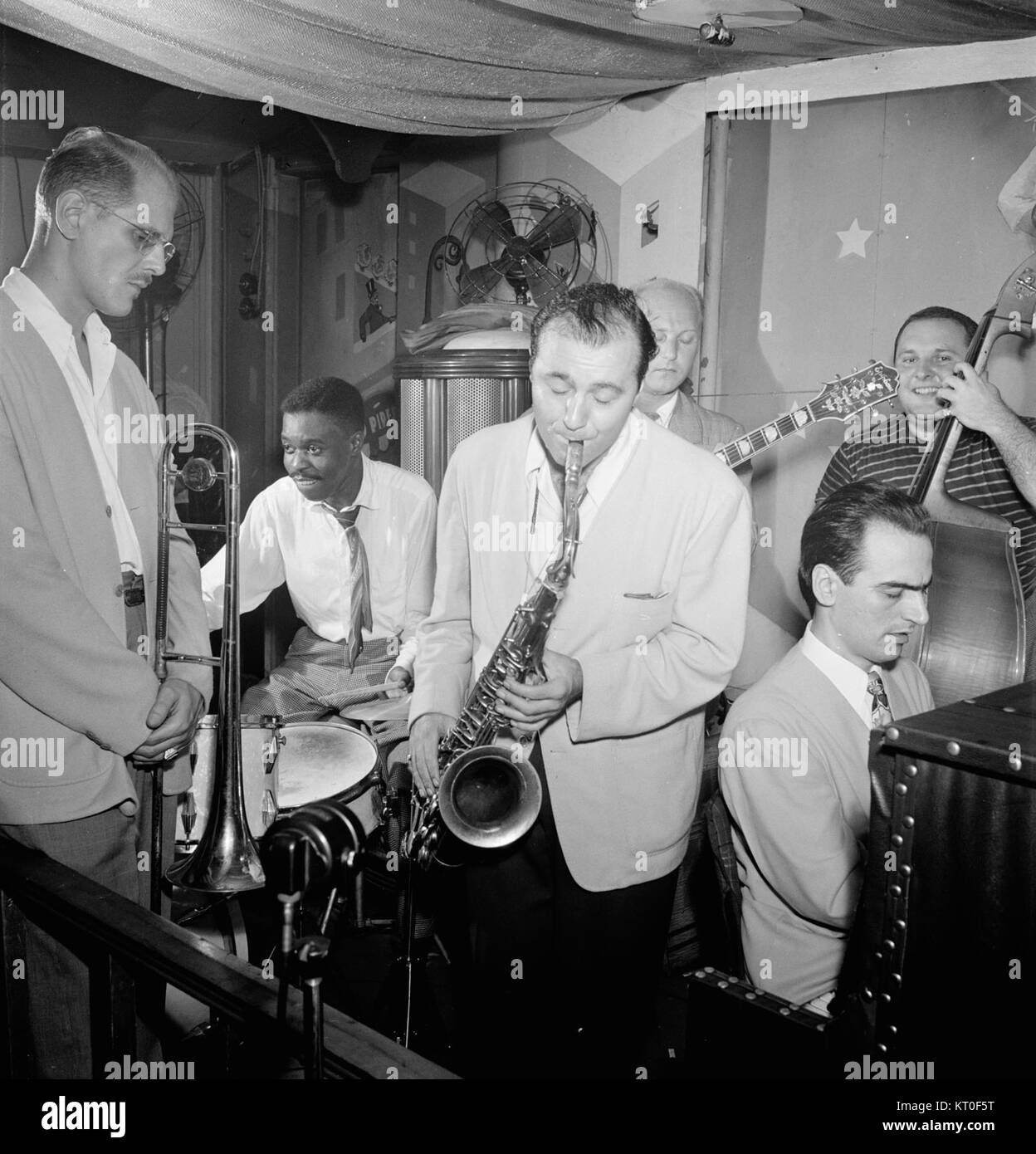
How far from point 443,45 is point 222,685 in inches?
66.8

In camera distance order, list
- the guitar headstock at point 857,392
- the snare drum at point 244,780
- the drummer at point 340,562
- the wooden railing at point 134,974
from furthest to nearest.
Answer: the guitar headstock at point 857,392 → the drummer at point 340,562 → the snare drum at point 244,780 → the wooden railing at point 134,974

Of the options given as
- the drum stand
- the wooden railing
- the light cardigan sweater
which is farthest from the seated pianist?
the drum stand

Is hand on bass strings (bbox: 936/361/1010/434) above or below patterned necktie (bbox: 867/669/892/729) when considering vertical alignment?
above

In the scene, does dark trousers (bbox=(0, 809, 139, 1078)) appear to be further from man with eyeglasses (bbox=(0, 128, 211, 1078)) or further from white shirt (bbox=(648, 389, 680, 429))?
white shirt (bbox=(648, 389, 680, 429))

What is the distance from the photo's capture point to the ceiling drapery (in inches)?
92.0

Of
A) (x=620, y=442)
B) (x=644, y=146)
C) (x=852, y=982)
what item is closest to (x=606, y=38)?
(x=644, y=146)

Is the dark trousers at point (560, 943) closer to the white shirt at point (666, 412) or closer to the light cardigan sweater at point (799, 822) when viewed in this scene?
the light cardigan sweater at point (799, 822)

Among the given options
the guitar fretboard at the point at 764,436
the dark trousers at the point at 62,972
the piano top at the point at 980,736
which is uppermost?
the guitar fretboard at the point at 764,436

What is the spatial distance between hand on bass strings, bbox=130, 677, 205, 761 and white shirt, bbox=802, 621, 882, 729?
4.33ft

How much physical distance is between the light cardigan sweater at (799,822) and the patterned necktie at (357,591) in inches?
53.6

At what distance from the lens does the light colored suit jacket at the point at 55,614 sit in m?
1.96

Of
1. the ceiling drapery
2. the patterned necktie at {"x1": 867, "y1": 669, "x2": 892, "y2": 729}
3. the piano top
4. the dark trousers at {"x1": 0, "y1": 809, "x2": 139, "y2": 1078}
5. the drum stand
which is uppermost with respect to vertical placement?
the ceiling drapery

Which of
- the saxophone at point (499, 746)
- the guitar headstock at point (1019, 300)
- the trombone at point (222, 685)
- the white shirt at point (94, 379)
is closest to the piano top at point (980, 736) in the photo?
the saxophone at point (499, 746)
